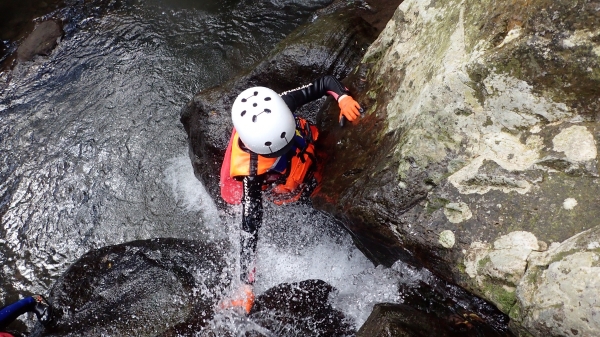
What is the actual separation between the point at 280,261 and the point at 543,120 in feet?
9.87

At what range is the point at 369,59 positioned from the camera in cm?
414

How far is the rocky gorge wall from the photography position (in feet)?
8.01

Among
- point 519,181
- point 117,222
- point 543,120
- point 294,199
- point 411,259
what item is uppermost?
point 543,120

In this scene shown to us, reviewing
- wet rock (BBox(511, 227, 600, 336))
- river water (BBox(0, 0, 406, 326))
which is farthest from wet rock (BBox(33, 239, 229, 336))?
wet rock (BBox(511, 227, 600, 336))

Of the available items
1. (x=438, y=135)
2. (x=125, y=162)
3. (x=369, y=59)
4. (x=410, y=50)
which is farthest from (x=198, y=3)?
(x=438, y=135)

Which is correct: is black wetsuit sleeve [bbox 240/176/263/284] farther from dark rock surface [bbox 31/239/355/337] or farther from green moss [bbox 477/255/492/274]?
green moss [bbox 477/255/492/274]

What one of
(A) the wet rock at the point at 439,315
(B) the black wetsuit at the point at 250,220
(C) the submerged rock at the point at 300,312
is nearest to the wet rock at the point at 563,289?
(A) the wet rock at the point at 439,315

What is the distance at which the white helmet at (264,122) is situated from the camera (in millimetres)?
3639

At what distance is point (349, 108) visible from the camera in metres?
3.90

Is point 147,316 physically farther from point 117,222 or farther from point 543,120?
point 543,120

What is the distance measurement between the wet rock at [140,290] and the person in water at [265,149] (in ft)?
1.51

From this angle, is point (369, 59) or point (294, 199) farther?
point (294, 199)

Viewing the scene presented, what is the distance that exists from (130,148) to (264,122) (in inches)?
130

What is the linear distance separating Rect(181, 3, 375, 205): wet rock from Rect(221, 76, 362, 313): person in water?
0.75 m
